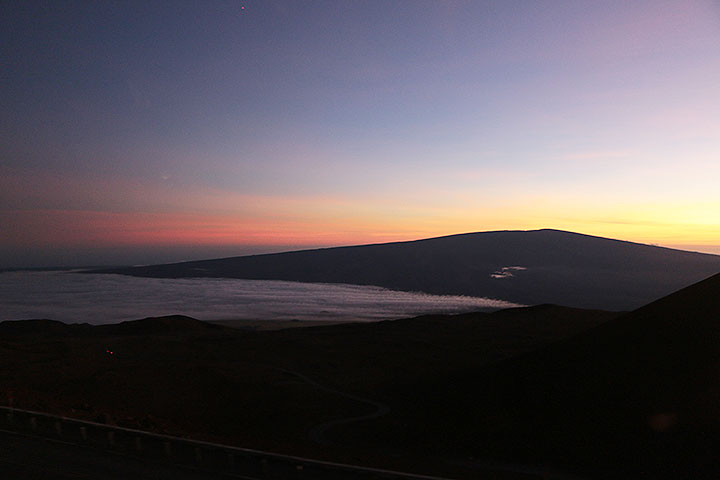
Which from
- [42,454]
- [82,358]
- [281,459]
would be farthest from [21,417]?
[82,358]

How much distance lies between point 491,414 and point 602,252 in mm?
151194

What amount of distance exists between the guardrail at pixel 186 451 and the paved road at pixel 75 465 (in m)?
0.45

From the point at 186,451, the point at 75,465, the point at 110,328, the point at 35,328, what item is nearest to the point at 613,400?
the point at 186,451

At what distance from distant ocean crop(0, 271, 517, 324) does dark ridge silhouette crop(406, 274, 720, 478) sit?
182ft

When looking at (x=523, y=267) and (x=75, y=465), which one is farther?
(x=523, y=267)

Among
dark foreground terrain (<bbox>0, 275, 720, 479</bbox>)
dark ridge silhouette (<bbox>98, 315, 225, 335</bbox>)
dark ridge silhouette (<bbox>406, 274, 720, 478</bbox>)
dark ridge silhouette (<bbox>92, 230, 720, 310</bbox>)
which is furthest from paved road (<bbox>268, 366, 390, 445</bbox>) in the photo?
dark ridge silhouette (<bbox>92, 230, 720, 310</bbox>)

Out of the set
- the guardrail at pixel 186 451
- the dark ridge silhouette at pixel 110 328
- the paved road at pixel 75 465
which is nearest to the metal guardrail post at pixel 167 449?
the guardrail at pixel 186 451

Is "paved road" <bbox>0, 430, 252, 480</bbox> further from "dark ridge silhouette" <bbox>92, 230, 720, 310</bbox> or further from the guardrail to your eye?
"dark ridge silhouette" <bbox>92, 230, 720, 310</bbox>

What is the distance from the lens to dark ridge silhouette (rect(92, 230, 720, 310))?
118 metres

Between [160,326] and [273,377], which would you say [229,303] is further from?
[273,377]

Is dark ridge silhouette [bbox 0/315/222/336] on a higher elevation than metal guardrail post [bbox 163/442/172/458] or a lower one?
lower

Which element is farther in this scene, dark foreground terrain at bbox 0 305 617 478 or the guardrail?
dark foreground terrain at bbox 0 305 617 478

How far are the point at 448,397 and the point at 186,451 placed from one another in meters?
16.4

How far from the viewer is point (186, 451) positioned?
46.2 feet
